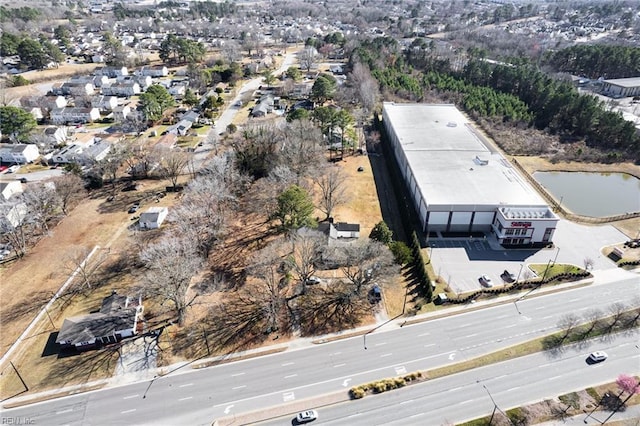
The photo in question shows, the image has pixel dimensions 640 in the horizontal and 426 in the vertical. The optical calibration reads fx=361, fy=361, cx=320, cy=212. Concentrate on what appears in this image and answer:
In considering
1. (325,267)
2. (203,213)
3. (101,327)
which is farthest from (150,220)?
(325,267)

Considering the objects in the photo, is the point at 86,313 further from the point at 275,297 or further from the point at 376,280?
the point at 376,280

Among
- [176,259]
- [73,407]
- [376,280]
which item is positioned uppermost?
[176,259]

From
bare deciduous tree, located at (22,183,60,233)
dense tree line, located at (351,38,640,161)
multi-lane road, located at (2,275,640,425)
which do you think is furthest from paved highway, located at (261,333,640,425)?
dense tree line, located at (351,38,640,161)

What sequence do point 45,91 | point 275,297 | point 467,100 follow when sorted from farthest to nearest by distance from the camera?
1. point 45,91
2. point 467,100
3. point 275,297

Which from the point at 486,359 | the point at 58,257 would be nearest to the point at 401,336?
the point at 486,359

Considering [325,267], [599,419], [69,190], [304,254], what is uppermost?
[304,254]

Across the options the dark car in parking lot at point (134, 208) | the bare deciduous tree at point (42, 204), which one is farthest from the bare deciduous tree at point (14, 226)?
the dark car in parking lot at point (134, 208)

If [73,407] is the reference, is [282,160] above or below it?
above

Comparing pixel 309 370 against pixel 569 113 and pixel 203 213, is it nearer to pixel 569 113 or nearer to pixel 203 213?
pixel 203 213
